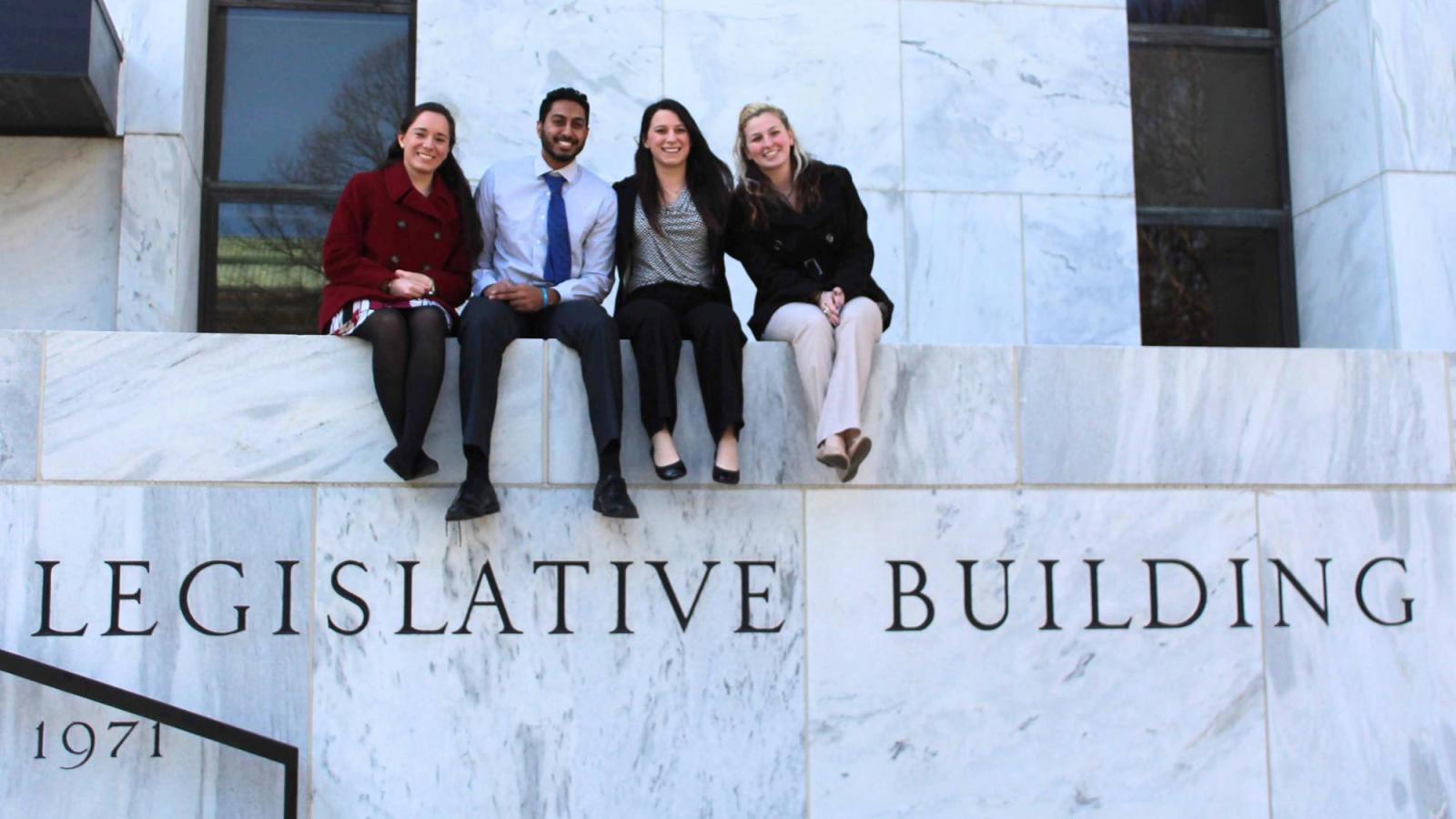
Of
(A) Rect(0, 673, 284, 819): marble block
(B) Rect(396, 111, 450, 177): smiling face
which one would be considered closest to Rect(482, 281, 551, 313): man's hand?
(B) Rect(396, 111, 450, 177): smiling face

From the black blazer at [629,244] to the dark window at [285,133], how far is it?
323 centimetres

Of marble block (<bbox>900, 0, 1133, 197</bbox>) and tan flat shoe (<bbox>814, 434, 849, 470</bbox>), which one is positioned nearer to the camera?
tan flat shoe (<bbox>814, 434, 849, 470</bbox>)

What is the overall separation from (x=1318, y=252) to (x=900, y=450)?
4863 mm

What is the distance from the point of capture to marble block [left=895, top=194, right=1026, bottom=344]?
9.09m

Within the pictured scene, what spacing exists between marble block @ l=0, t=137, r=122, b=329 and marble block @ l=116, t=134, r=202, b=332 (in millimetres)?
121

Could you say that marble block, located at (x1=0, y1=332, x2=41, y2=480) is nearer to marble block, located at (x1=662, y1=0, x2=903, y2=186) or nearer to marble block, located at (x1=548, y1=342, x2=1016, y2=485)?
marble block, located at (x1=548, y1=342, x2=1016, y2=485)

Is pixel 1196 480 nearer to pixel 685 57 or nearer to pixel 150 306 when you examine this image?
pixel 685 57

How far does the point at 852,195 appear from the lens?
6828mm

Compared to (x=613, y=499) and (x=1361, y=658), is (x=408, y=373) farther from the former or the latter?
(x=1361, y=658)

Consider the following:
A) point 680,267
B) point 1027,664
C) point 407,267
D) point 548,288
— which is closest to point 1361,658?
point 1027,664

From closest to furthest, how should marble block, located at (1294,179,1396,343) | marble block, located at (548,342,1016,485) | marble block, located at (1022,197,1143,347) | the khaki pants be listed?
the khaki pants
marble block, located at (548,342,1016,485)
marble block, located at (1022,197,1143,347)
marble block, located at (1294,179,1396,343)

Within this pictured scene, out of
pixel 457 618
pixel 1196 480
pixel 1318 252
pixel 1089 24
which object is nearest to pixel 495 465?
pixel 457 618

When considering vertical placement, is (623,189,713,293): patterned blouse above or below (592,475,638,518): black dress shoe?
above

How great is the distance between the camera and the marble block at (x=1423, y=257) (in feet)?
30.6
